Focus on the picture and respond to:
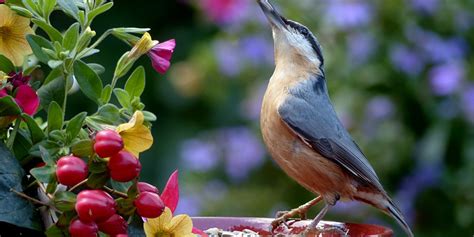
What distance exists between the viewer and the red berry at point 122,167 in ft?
4.42

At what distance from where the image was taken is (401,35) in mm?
5016

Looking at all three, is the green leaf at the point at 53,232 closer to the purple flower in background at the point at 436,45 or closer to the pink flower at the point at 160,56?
the pink flower at the point at 160,56

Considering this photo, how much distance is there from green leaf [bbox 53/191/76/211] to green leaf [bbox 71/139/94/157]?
0.07m

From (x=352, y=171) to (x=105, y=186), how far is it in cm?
168

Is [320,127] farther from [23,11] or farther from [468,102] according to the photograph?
[468,102]

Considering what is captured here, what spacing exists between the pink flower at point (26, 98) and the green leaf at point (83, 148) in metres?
0.13

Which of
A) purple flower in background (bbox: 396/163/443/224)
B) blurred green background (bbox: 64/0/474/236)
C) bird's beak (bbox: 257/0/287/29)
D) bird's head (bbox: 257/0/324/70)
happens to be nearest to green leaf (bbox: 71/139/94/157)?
bird's beak (bbox: 257/0/287/29)

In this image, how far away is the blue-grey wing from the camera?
295 cm

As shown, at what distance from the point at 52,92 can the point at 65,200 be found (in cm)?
25

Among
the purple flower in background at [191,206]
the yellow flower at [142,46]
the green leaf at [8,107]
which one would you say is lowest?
the purple flower in background at [191,206]

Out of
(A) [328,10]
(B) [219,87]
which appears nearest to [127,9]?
(B) [219,87]

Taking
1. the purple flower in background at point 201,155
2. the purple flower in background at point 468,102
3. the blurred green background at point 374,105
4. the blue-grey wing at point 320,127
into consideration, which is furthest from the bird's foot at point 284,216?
the purple flower in background at point 201,155

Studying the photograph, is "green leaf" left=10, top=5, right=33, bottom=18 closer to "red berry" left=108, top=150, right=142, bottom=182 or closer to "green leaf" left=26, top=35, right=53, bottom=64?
"green leaf" left=26, top=35, right=53, bottom=64

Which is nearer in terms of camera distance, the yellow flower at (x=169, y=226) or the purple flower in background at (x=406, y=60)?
the yellow flower at (x=169, y=226)
